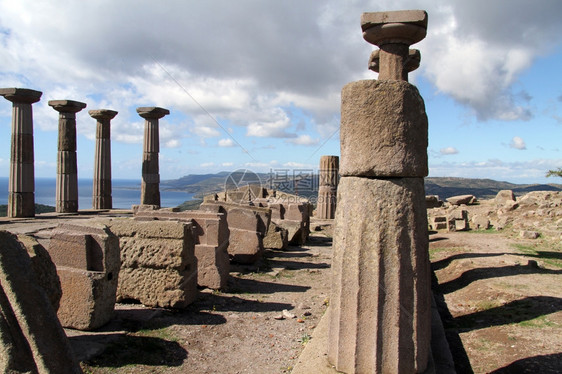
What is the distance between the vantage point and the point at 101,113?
1731 cm

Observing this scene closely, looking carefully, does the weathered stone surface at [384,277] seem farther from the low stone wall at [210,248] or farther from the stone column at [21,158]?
the stone column at [21,158]

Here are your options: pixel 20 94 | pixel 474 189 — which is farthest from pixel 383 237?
pixel 474 189

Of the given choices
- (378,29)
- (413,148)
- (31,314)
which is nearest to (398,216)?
(413,148)

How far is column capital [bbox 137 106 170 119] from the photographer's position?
1655 centimetres

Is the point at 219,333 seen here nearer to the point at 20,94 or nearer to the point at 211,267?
the point at 211,267

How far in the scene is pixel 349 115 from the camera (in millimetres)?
3312

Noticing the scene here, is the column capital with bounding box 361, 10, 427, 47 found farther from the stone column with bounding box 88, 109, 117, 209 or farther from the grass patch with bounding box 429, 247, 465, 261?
the stone column with bounding box 88, 109, 117, 209

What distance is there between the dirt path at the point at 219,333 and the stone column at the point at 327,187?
31.9 ft

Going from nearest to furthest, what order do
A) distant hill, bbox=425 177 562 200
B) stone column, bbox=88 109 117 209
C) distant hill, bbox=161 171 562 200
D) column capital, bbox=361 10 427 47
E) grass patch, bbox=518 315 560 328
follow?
grass patch, bbox=518 315 560 328, column capital, bbox=361 10 427 47, stone column, bbox=88 109 117 209, distant hill, bbox=161 171 562 200, distant hill, bbox=425 177 562 200

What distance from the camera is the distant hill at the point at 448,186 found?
20828mm

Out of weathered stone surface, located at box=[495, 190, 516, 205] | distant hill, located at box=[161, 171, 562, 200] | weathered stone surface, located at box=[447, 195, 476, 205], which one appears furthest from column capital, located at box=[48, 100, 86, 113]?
weathered stone surface, located at box=[495, 190, 516, 205]

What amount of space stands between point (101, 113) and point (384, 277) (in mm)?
16810

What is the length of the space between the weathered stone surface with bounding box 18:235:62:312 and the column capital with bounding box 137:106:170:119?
42.8ft

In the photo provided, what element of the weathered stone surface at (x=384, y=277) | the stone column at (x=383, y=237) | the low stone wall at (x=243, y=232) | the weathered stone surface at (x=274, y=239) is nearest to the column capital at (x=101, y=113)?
the low stone wall at (x=243, y=232)
